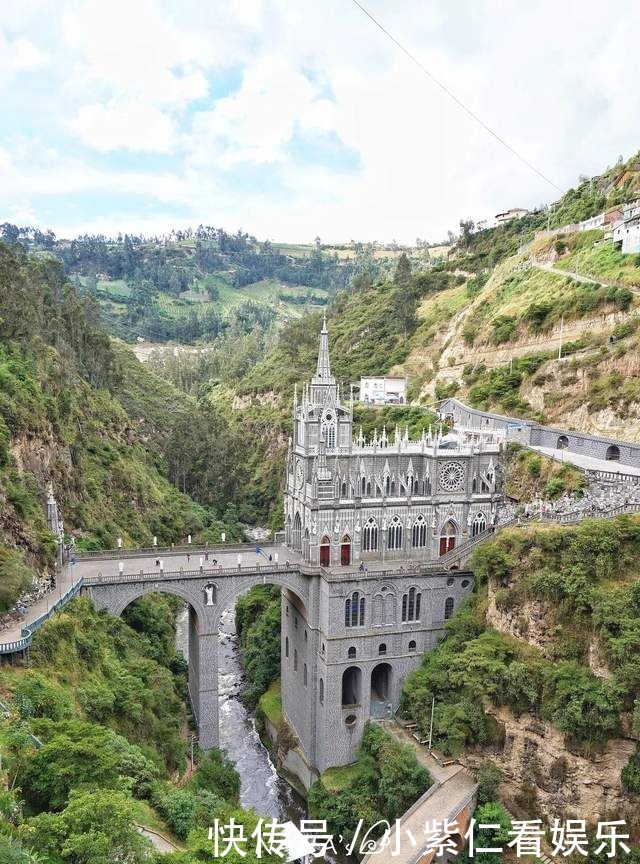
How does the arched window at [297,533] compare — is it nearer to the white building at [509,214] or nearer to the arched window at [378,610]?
the arched window at [378,610]

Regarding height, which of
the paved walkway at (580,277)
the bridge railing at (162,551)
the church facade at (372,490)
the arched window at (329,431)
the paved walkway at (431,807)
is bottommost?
the paved walkway at (431,807)

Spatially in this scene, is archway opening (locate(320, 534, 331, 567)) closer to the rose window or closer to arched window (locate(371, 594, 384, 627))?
arched window (locate(371, 594, 384, 627))

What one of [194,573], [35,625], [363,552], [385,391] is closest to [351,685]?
[363,552]

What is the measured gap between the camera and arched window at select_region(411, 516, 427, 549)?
151ft

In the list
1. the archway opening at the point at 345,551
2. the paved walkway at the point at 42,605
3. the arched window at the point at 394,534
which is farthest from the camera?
the arched window at the point at 394,534

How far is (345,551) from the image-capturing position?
4500 cm

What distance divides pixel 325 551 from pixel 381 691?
429 inches

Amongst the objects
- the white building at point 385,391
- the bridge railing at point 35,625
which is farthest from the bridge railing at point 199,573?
the white building at point 385,391

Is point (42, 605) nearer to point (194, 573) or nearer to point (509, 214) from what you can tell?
point (194, 573)

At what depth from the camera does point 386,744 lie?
3988 cm

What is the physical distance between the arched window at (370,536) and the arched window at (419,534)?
2.82 metres

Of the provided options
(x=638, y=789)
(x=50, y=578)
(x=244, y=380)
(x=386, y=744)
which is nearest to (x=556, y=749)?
(x=638, y=789)

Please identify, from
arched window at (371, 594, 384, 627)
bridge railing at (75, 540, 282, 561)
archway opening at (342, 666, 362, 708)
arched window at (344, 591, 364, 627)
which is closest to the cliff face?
archway opening at (342, 666, 362, 708)

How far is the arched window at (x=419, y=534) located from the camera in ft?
151
